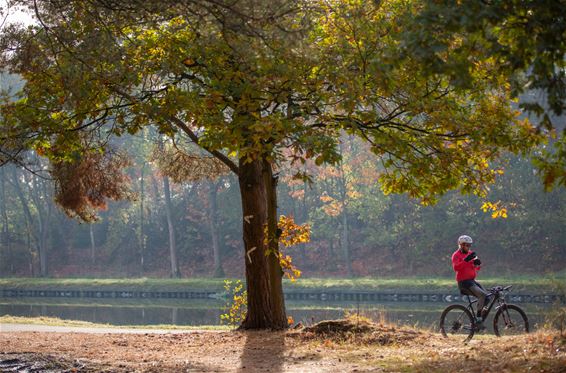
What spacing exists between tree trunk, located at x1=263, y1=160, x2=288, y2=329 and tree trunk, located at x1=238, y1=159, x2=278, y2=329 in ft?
0.28

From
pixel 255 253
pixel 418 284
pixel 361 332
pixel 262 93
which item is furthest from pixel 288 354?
pixel 418 284

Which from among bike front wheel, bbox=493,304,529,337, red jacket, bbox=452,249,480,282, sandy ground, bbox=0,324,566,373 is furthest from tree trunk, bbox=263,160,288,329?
bike front wheel, bbox=493,304,529,337

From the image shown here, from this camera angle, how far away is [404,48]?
280 inches

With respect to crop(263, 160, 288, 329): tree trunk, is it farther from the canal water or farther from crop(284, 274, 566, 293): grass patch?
crop(284, 274, 566, 293): grass patch

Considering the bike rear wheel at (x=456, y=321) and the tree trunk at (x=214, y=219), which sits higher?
the tree trunk at (x=214, y=219)

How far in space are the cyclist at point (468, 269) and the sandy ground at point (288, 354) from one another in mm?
950

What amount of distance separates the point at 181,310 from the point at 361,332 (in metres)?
20.3

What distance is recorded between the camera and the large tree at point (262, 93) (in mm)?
9906

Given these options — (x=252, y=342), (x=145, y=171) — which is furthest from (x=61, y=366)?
(x=145, y=171)

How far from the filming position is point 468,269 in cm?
1212

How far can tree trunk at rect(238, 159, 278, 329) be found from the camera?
13.6 metres

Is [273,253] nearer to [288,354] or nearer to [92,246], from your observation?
[288,354]

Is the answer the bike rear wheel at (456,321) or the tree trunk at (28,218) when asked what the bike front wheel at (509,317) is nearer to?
the bike rear wheel at (456,321)

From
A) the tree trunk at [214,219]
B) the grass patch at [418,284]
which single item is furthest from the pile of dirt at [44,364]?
the tree trunk at [214,219]
